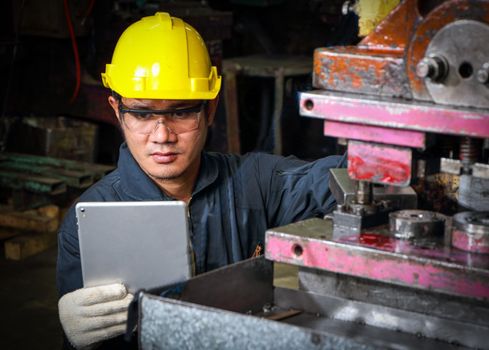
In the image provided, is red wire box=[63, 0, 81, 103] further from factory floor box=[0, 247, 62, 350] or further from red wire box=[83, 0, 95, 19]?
factory floor box=[0, 247, 62, 350]

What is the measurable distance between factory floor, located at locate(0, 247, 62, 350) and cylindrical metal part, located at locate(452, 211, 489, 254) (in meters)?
2.67

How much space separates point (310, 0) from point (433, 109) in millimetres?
4915

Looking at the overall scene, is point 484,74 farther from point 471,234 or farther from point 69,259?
point 69,259

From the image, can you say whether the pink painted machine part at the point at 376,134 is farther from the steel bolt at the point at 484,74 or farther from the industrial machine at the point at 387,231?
the steel bolt at the point at 484,74

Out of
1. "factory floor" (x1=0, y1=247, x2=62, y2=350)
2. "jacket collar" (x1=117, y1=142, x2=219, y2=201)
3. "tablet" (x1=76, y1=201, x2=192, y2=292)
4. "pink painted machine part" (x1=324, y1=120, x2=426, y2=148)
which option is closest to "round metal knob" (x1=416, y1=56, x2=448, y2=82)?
"pink painted machine part" (x1=324, y1=120, x2=426, y2=148)

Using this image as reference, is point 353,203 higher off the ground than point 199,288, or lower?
higher

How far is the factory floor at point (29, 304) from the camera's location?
4125 mm

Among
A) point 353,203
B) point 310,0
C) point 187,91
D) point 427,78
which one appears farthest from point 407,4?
point 310,0

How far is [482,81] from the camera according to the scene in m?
1.63

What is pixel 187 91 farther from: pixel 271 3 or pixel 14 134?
pixel 271 3

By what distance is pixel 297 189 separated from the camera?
2.75 meters

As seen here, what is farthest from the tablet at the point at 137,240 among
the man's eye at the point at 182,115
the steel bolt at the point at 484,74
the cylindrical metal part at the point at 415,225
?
the steel bolt at the point at 484,74

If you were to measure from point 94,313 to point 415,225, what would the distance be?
819mm

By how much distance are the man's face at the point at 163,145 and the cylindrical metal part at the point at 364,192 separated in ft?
2.53
